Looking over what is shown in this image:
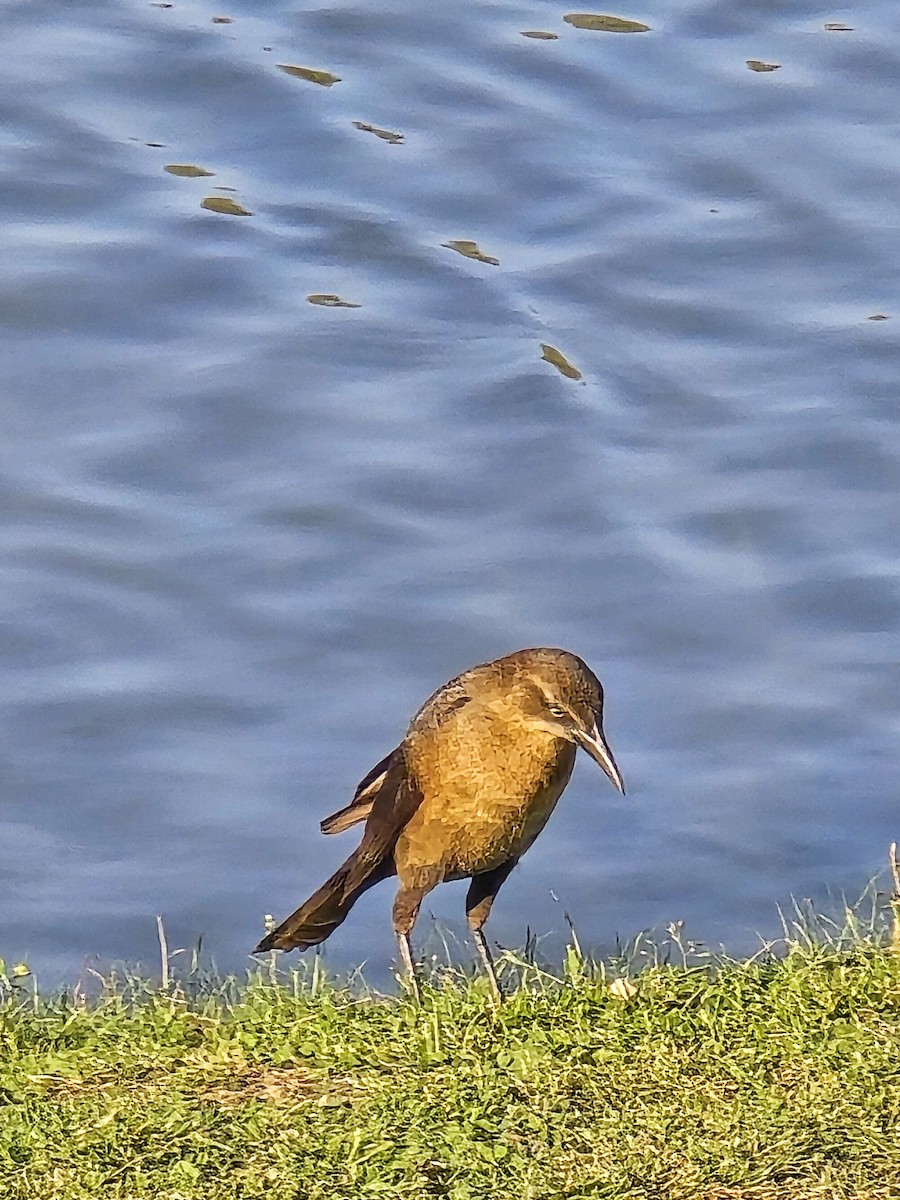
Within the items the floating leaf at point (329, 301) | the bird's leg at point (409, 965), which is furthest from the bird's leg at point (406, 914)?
the floating leaf at point (329, 301)

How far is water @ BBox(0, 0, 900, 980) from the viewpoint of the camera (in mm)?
10648

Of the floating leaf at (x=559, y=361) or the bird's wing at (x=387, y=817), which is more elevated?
the floating leaf at (x=559, y=361)

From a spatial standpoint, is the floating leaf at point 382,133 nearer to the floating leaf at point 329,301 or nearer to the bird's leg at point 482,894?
the floating leaf at point 329,301

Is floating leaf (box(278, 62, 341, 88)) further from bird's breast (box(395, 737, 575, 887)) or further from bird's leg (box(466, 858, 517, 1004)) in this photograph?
bird's breast (box(395, 737, 575, 887))

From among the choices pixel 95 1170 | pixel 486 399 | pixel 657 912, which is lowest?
pixel 657 912

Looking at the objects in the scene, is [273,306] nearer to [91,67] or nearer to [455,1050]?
[91,67]

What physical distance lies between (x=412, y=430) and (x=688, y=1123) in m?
8.01

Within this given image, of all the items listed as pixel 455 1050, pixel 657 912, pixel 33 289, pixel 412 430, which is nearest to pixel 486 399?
pixel 412 430

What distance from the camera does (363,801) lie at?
23.9 ft

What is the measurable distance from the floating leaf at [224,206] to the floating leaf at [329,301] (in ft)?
3.26

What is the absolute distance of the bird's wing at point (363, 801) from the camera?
7129 millimetres

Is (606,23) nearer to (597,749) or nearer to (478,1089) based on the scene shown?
(597,749)

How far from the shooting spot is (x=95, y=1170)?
18.3ft


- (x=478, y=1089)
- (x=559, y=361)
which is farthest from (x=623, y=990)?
(x=559, y=361)
